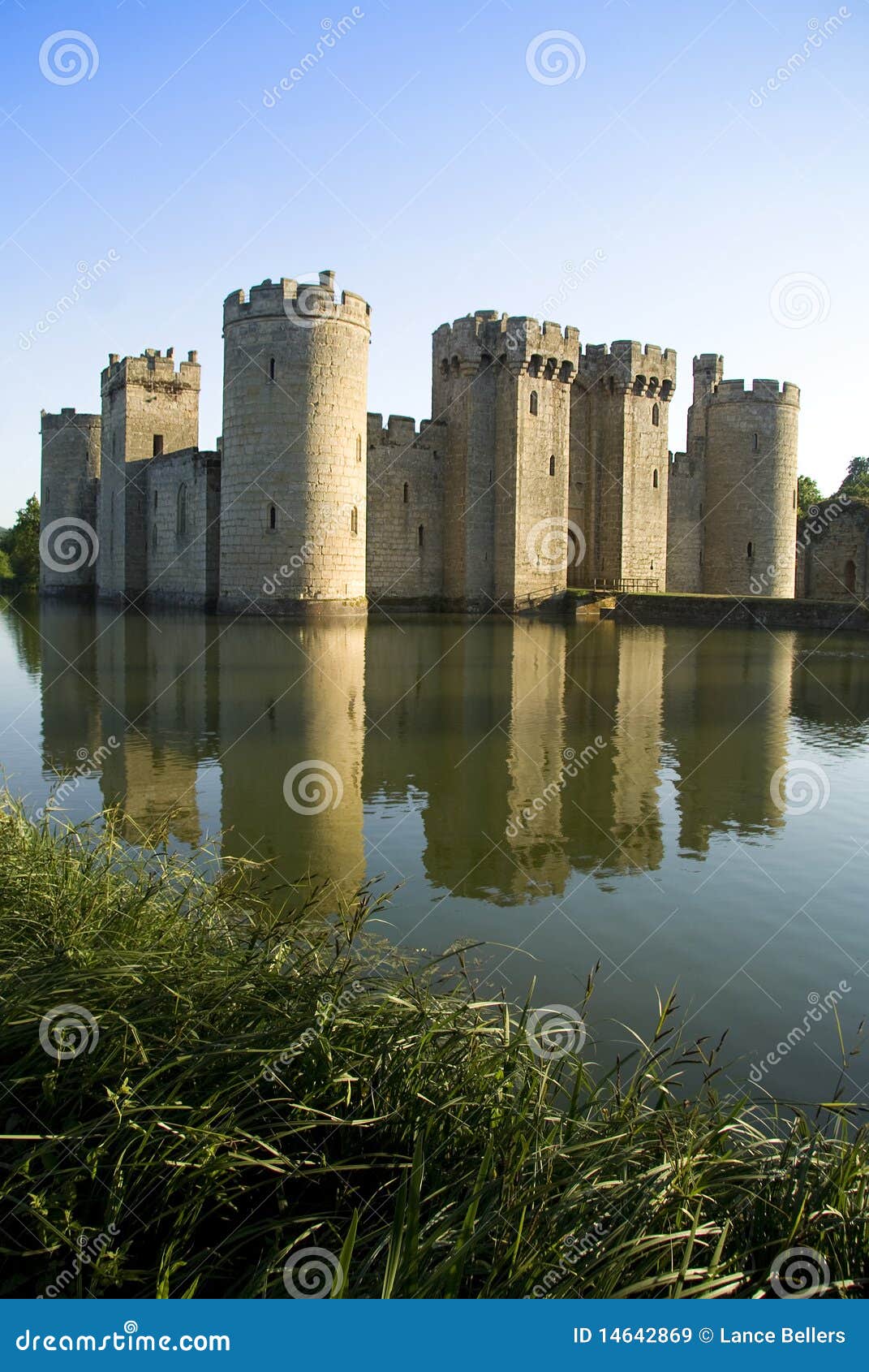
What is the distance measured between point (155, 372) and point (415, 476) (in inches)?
318

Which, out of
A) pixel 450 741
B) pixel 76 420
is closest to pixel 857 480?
pixel 76 420

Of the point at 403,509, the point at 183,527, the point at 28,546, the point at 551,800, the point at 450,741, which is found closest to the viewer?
the point at 551,800

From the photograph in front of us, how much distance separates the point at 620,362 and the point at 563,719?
24679 millimetres

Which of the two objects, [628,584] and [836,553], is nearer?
[628,584]

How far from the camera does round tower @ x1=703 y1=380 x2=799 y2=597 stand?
35.4 metres

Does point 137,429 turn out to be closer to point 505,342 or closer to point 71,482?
point 71,482

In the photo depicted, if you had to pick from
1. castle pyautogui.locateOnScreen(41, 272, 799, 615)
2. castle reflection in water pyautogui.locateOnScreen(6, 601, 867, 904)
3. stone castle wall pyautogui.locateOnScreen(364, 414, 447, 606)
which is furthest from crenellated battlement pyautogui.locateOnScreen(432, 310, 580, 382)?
castle reflection in water pyautogui.locateOnScreen(6, 601, 867, 904)

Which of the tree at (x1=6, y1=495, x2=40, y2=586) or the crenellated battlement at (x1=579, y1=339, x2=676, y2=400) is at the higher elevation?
the crenellated battlement at (x1=579, y1=339, x2=676, y2=400)

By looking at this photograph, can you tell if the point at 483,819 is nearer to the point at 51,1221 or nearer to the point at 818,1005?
the point at 818,1005

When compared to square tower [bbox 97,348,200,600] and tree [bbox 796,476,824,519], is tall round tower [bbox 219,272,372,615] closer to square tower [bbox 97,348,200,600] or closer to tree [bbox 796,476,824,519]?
square tower [bbox 97,348,200,600]

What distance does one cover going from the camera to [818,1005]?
14.9 feet

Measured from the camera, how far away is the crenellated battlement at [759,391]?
35031 millimetres

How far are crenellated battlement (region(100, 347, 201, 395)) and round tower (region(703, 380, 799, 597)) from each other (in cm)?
1696

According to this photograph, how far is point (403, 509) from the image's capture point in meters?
32.0
